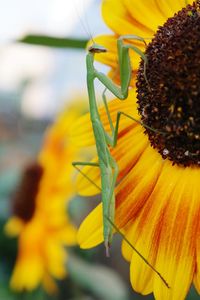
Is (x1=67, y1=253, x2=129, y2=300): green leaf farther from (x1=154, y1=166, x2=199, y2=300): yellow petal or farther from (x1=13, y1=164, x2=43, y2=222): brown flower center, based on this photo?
(x1=154, y1=166, x2=199, y2=300): yellow petal

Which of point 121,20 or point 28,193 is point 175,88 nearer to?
point 121,20

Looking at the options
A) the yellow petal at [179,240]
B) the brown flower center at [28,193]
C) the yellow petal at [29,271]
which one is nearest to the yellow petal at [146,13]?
the yellow petal at [179,240]

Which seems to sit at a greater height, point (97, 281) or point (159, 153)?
point (159, 153)

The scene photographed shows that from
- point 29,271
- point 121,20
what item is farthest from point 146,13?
point 29,271

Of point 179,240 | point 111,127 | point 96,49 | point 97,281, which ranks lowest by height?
point 97,281

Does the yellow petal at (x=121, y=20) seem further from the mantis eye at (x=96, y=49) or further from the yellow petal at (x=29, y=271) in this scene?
the yellow petal at (x=29, y=271)

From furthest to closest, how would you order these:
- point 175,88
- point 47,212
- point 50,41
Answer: point 47,212 < point 50,41 < point 175,88

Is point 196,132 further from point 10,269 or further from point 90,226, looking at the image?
point 10,269

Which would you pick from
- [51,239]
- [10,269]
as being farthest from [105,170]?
[10,269]
